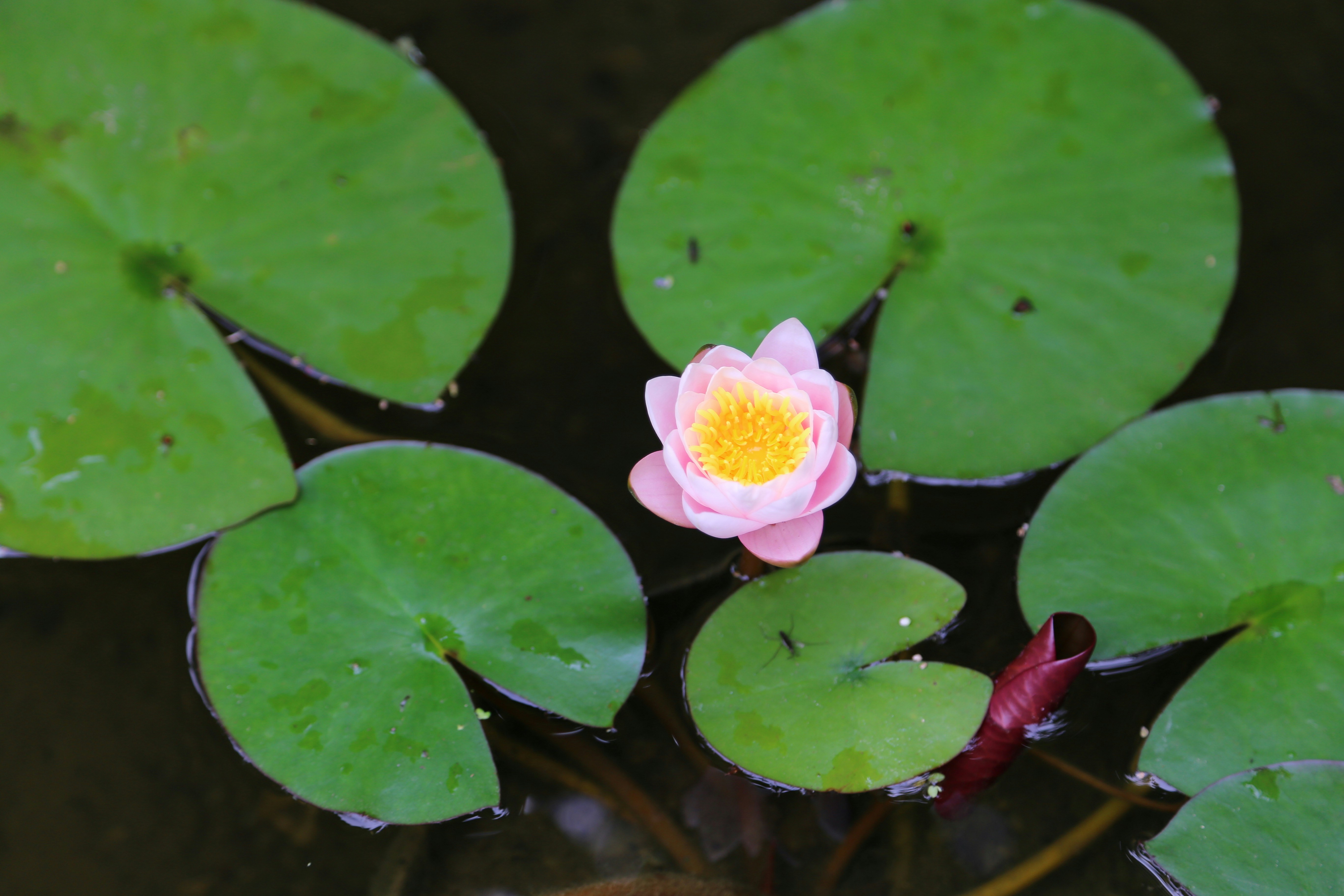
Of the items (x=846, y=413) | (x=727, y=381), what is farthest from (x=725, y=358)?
(x=846, y=413)

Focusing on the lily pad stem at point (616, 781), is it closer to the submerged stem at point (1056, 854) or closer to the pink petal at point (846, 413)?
the submerged stem at point (1056, 854)

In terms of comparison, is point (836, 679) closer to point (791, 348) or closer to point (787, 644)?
point (787, 644)

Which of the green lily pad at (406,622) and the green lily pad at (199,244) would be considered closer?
the green lily pad at (406,622)

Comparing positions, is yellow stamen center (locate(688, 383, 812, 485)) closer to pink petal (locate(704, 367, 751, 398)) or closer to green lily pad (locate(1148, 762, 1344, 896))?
pink petal (locate(704, 367, 751, 398))

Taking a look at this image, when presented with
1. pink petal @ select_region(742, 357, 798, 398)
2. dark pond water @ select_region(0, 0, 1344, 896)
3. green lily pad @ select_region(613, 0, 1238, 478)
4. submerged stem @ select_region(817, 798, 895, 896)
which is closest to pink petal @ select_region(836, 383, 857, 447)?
pink petal @ select_region(742, 357, 798, 398)

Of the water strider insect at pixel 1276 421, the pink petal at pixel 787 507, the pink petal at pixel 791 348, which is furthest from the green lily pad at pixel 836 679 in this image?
the water strider insect at pixel 1276 421

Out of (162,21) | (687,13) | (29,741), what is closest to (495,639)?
(29,741)

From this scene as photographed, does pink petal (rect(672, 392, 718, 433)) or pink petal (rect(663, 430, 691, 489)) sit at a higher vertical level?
pink petal (rect(672, 392, 718, 433))

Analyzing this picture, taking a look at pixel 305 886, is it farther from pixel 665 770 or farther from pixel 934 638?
pixel 934 638
